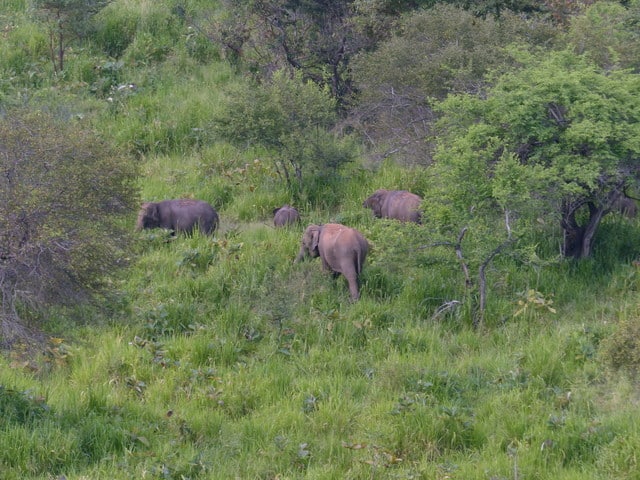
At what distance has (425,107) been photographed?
53.1ft

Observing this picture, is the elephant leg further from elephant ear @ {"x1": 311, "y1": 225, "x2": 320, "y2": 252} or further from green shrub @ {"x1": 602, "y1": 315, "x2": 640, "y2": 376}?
green shrub @ {"x1": 602, "y1": 315, "x2": 640, "y2": 376}

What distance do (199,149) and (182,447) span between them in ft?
31.3

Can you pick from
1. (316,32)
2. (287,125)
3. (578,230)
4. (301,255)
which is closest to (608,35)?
(578,230)

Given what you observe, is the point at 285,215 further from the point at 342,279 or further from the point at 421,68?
the point at 421,68

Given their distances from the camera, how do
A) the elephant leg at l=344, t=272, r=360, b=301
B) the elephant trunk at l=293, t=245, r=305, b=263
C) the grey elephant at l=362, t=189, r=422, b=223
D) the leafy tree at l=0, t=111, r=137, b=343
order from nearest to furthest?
1. the leafy tree at l=0, t=111, r=137, b=343
2. the elephant leg at l=344, t=272, r=360, b=301
3. the elephant trunk at l=293, t=245, r=305, b=263
4. the grey elephant at l=362, t=189, r=422, b=223

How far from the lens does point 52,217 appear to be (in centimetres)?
930

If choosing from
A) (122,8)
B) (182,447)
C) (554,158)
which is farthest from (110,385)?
(122,8)

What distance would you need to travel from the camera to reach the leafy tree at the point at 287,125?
15.3m

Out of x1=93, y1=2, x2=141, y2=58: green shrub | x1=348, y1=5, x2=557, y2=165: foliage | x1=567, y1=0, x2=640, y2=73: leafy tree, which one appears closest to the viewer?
Result: x1=567, y1=0, x2=640, y2=73: leafy tree

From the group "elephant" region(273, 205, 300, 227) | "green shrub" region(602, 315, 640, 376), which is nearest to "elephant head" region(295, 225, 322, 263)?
"elephant" region(273, 205, 300, 227)

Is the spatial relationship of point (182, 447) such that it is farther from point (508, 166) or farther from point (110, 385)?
point (508, 166)

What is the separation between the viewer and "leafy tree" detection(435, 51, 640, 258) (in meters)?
11.8

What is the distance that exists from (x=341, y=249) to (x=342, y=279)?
1.89 ft

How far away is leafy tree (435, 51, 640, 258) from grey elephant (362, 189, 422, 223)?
1031mm
